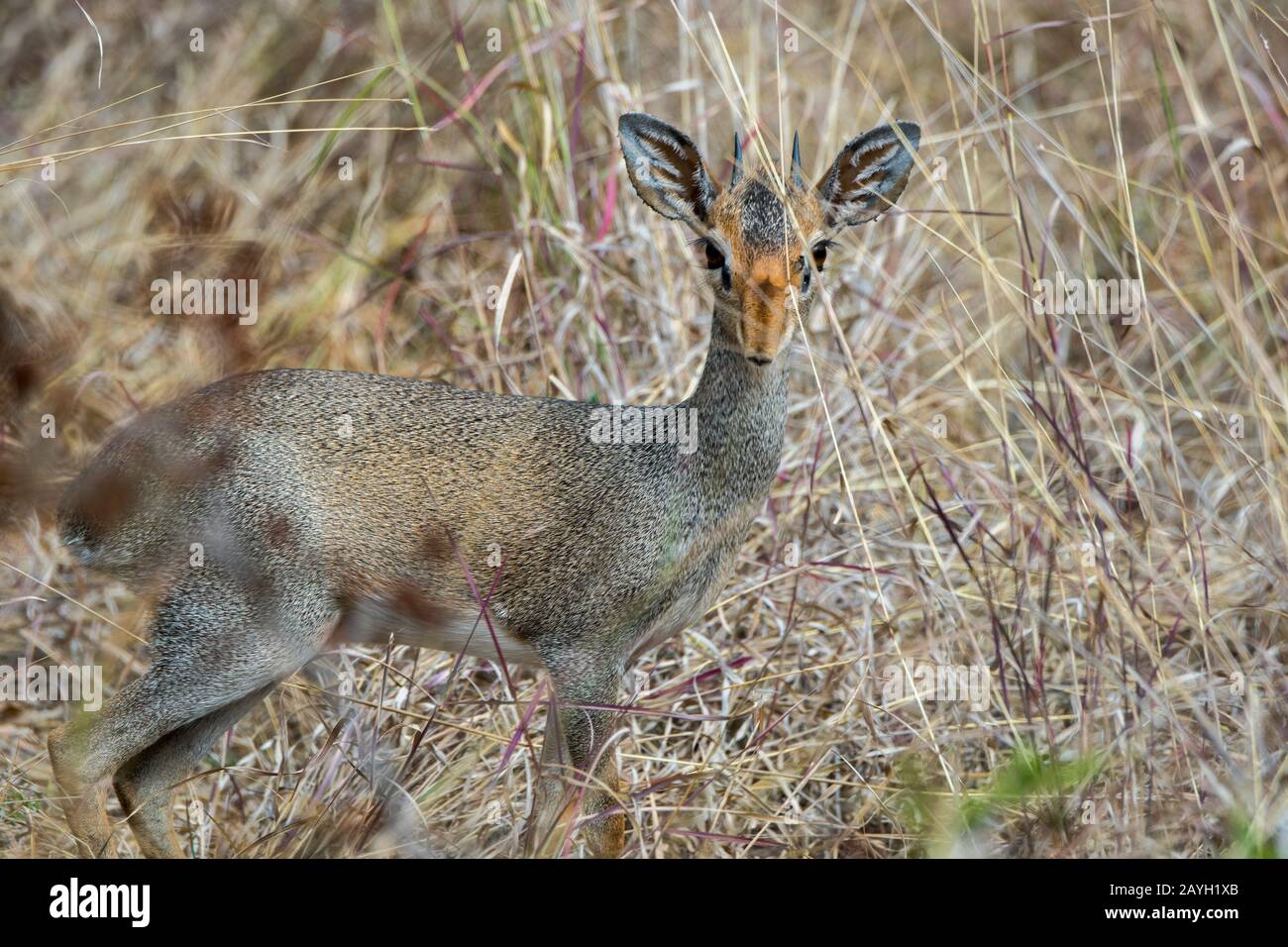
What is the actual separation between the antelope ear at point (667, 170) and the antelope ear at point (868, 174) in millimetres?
322

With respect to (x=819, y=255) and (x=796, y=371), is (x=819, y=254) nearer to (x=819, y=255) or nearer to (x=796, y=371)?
(x=819, y=255)

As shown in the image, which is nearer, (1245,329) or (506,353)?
(1245,329)

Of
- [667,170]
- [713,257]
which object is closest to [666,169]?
[667,170]

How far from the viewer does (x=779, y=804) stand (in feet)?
14.6

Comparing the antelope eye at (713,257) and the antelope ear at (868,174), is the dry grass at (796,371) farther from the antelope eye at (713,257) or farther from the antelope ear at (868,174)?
the antelope eye at (713,257)

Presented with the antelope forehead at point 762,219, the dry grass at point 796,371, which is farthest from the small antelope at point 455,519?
the dry grass at point 796,371

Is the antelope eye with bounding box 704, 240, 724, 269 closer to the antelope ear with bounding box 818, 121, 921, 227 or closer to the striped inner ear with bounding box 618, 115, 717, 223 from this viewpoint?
the striped inner ear with bounding box 618, 115, 717, 223

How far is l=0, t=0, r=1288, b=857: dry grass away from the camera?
3.94 m

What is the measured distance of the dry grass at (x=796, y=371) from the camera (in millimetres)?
3943

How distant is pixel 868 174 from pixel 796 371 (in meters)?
2.05

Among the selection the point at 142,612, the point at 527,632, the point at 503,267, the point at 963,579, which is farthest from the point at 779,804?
the point at 503,267
